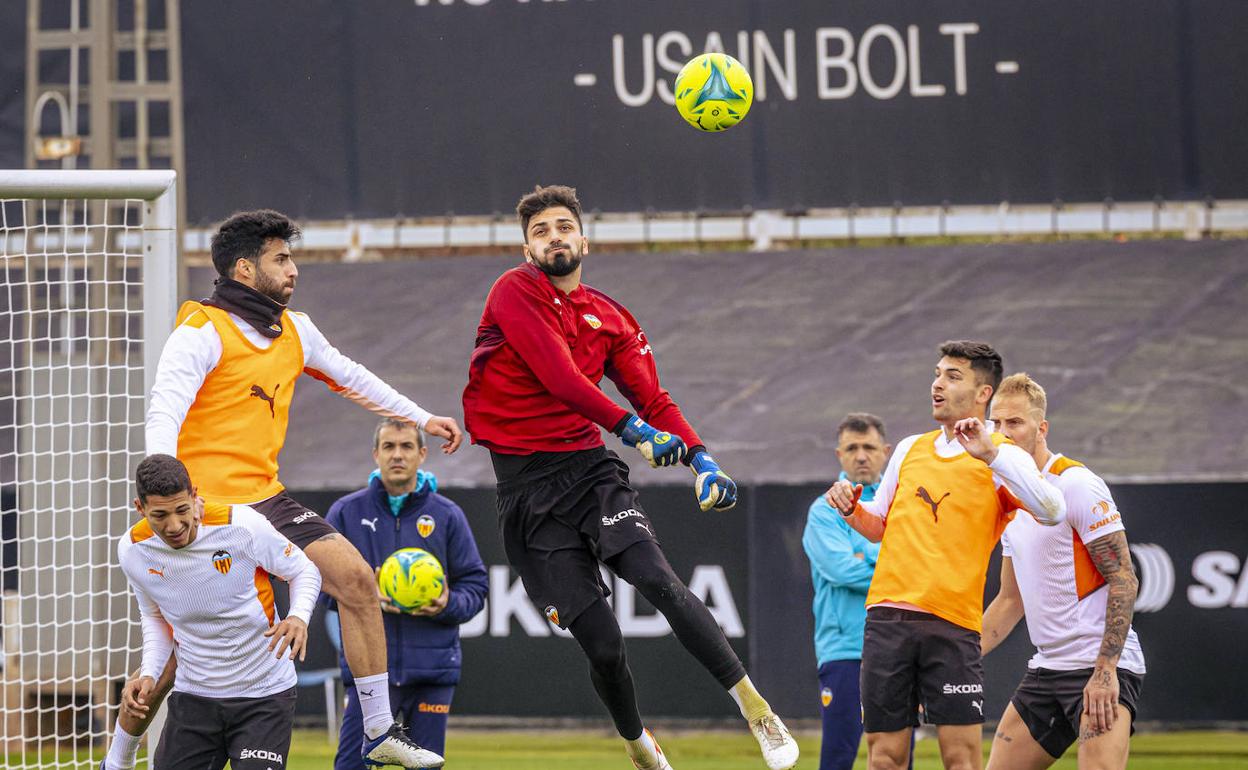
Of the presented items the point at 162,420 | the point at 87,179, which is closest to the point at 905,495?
the point at 162,420

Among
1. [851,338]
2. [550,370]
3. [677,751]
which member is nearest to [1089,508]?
[550,370]

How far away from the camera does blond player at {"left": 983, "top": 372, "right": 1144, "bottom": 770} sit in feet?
20.4

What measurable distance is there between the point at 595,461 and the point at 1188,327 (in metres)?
10.9

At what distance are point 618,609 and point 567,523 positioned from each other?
5.26 m

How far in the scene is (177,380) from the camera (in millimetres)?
5832

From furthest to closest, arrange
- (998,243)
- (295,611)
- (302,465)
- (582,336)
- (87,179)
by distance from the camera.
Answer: (998,243)
(302,465)
(87,179)
(582,336)
(295,611)

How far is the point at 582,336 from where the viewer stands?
6.38 meters

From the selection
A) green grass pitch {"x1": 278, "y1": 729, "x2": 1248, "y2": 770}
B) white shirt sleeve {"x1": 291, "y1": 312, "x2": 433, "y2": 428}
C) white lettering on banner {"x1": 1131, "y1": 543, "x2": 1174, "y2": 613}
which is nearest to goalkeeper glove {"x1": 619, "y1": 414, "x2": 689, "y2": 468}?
white shirt sleeve {"x1": 291, "y1": 312, "x2": 433, "y2": 428}

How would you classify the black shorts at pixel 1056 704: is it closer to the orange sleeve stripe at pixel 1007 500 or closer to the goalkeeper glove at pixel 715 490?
the orange sleeve stripe at pixel 1007 500

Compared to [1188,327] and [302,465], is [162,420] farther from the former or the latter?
[1188,327]

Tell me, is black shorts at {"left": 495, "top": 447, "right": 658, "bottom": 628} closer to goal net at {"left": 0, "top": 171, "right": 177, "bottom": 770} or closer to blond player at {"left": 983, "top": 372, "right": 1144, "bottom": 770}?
blond player at {"left": 983, "top": 372, "right": 1144, "bottom": 770}

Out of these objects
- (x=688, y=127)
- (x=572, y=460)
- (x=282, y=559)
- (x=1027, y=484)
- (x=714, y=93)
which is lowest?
(x=282, y=559)

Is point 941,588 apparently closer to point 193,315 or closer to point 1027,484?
point 1027,484

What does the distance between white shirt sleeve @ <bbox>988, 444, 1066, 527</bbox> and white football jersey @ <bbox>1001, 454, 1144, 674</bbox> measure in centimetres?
30
